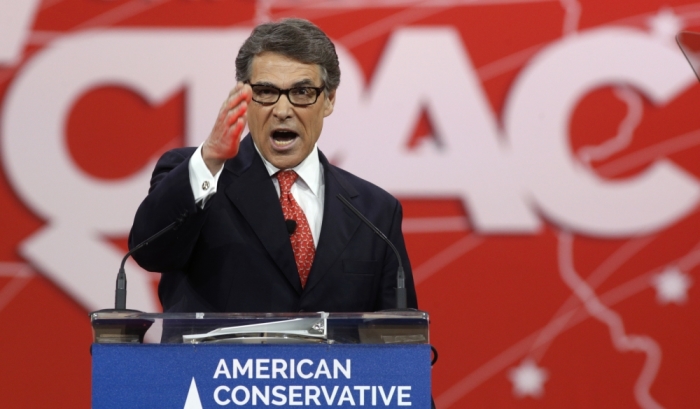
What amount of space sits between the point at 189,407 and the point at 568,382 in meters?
2.11

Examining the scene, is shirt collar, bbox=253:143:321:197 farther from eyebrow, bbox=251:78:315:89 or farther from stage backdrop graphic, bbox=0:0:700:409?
stage backdrop graphic, bbox=0:0:700:409

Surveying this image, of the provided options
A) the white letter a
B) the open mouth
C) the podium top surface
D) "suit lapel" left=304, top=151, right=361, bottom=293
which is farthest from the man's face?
the white letter a

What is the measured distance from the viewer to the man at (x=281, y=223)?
196 cm

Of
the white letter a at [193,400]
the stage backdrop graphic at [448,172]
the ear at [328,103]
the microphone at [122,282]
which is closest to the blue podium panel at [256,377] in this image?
the white letter a at [193,400]

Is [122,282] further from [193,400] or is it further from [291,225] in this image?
[291,225]

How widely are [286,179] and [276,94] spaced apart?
0.65ft

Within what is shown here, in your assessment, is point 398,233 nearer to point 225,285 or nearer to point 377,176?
point 225,285

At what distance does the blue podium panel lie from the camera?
139 cm

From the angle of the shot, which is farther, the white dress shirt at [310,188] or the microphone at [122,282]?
the white dress shirt at [310,188]

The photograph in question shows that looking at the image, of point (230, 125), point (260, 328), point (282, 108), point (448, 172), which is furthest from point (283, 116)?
point (448, 172)

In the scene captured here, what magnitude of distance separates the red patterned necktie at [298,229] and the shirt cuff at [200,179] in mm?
342

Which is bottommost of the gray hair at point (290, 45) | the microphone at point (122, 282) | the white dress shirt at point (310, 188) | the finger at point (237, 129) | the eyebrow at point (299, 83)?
the microphone at point (122, 282)

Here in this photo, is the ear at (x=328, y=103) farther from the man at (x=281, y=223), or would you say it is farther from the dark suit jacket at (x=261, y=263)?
the dark suit jacket at (x=261, y=263)

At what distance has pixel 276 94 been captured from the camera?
2006 millimetres
